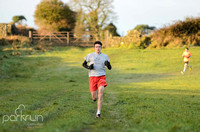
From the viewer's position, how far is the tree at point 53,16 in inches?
2084

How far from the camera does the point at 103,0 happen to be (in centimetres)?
5622

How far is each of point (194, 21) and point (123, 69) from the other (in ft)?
64.3

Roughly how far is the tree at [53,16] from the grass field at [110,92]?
34.4 feet

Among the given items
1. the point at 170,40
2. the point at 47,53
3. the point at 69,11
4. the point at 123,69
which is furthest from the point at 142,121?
the point at 69,11

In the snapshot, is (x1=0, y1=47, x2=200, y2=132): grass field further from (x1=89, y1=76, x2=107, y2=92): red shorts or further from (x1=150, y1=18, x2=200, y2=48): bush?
(x1=150, y1=18, x2=200, y2=48): bush

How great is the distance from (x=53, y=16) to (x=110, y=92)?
4052 centimetres

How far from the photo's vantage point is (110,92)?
51.5 ft

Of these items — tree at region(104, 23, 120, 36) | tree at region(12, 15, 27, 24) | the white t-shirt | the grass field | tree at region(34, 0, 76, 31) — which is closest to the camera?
the grass field

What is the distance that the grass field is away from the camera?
7.13 m

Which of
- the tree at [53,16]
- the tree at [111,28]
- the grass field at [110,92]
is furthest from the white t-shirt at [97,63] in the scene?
the tree at [111,28]

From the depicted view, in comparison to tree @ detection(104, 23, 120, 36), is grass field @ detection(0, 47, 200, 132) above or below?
below

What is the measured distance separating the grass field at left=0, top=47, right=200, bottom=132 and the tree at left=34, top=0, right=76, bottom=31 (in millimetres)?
10491

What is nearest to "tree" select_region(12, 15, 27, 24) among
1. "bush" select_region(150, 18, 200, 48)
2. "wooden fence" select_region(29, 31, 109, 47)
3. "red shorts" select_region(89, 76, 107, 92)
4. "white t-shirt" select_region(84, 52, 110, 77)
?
"wooden fence" select_region(29, 31, 109, 47)

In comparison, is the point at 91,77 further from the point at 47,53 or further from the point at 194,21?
the point at 194,21
